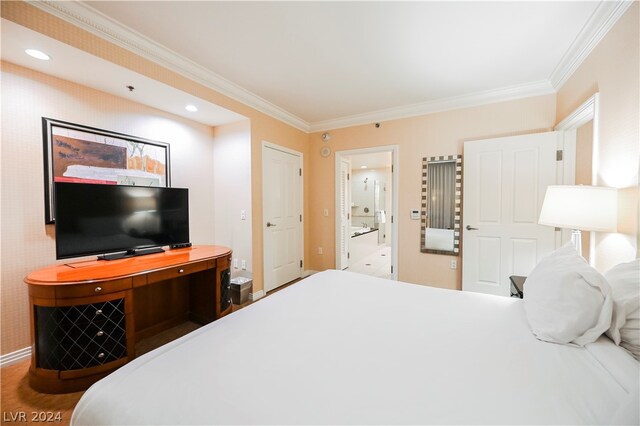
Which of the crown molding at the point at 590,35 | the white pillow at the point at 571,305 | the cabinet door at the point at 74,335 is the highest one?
the crown molding at the point at 590,35

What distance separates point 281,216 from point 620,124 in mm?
3423

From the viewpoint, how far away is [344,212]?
459 centimetres

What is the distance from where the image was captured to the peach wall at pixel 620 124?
1479mm

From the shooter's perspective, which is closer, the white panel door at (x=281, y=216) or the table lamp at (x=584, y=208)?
the table lamp at (x=584, y=208)

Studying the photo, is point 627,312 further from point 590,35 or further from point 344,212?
point 344,212

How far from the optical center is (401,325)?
4.05 feet

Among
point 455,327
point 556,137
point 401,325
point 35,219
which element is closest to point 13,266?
point 35,219

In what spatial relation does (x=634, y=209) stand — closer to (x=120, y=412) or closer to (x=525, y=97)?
(x=525, y=97)

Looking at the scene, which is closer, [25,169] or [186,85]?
[25,169]

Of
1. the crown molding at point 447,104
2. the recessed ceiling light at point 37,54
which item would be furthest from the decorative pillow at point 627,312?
the recessed ceiling light at point 37,54

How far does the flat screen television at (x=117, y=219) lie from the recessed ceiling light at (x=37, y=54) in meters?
0.95

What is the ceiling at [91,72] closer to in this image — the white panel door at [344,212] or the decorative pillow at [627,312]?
the white panel door at [344,212]

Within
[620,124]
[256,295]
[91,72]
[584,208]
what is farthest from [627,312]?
[91,72]

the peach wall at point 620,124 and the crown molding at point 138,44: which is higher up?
the crown molding at point 138,44
